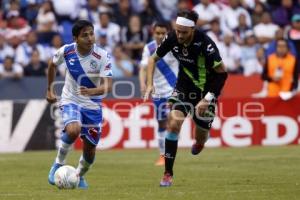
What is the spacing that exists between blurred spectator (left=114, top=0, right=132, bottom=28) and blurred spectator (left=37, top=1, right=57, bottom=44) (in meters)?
1.97

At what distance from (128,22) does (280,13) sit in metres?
4.73

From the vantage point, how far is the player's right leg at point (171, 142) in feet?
42.6

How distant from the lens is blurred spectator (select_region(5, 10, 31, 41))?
82.1 feet

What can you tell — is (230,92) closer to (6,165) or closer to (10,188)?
(6,165)

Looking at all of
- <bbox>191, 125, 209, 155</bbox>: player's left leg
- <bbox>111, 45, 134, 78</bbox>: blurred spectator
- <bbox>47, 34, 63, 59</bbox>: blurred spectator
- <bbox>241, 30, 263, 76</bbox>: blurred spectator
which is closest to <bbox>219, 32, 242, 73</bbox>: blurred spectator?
<bbox>241, 30, 263, 76</bbox>: blurred spectator

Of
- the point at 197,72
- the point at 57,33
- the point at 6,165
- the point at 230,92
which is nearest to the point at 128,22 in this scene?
the point at 57,33

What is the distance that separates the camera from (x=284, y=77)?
75.9 ft

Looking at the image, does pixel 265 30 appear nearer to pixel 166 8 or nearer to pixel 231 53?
pixel 231 53

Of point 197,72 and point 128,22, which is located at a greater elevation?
point 197,72

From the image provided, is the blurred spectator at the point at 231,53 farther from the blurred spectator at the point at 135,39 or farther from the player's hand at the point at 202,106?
the player's hand at the point at 202,106

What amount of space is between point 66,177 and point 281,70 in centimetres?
1181

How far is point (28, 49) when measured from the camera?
81.4 ft

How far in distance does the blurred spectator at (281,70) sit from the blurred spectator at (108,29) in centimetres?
466

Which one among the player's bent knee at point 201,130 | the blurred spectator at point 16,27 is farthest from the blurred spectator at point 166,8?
the player's bent knee at point 201,130
